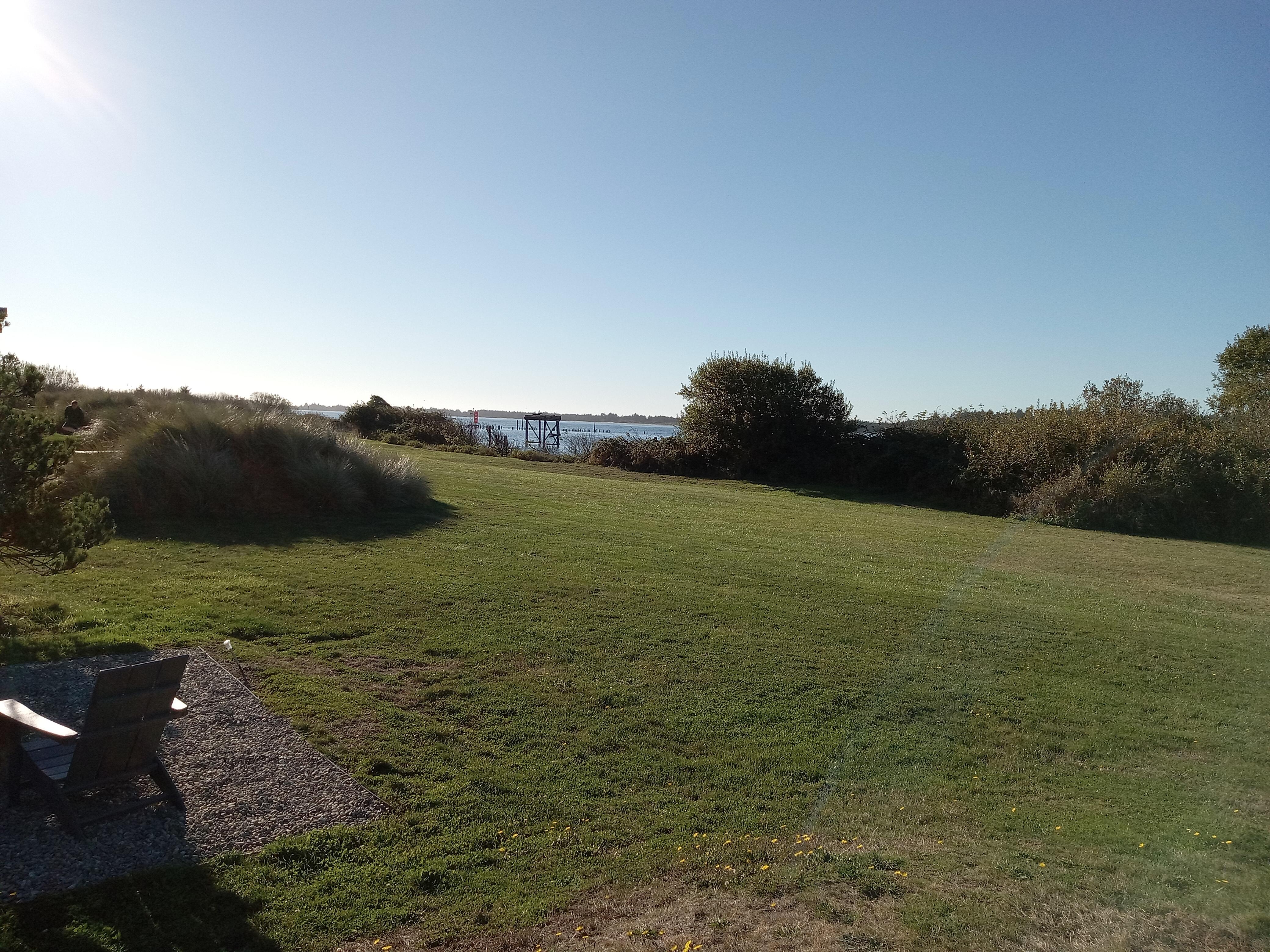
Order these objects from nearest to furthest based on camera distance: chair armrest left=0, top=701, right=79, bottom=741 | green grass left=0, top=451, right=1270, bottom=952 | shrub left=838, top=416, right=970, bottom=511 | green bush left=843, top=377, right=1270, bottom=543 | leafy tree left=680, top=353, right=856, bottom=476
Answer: green grass left=0, top=451, right=1270, bottom=952
chair armrest left=0, top=701, right=79, bottom=741
green bush left=843, top=377, right=1270, bottom=543
shrub left=838, top=416, right=970, bottom=511
leafy tree left=680, top=353, right=856, bottom=476

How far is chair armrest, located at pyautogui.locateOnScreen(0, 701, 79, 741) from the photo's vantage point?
4.52 m

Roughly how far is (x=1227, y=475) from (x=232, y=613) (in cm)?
2420

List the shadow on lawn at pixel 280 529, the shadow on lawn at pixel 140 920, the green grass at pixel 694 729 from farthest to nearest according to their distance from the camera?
the shadow on lawn at pixel 280 529
the green grass at pixel 694 729
the shadow on lawn at pixel 140 920

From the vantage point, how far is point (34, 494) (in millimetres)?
7246

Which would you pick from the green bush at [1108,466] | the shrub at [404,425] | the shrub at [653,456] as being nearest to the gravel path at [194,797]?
the green bush at [1108,466]

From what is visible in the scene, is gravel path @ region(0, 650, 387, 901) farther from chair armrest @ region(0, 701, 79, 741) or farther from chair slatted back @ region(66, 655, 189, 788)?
chair armrest @ region(0, 701, 79, 741)

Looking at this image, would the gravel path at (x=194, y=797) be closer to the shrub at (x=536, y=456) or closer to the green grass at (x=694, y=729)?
the green grass at (x=694, y=729)

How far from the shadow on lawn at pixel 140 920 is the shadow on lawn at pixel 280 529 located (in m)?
8.72

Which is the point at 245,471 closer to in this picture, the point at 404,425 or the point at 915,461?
the point at 915,461

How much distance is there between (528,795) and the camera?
5578mm

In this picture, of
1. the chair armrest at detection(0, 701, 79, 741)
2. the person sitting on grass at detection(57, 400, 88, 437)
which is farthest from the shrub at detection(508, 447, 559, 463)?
the chair armrest at detection(0, 701, 79, 741)

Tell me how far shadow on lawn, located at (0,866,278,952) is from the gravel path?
5.3 inches

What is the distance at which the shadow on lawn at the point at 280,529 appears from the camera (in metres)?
12.4

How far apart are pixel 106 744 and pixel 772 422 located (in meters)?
31.0
